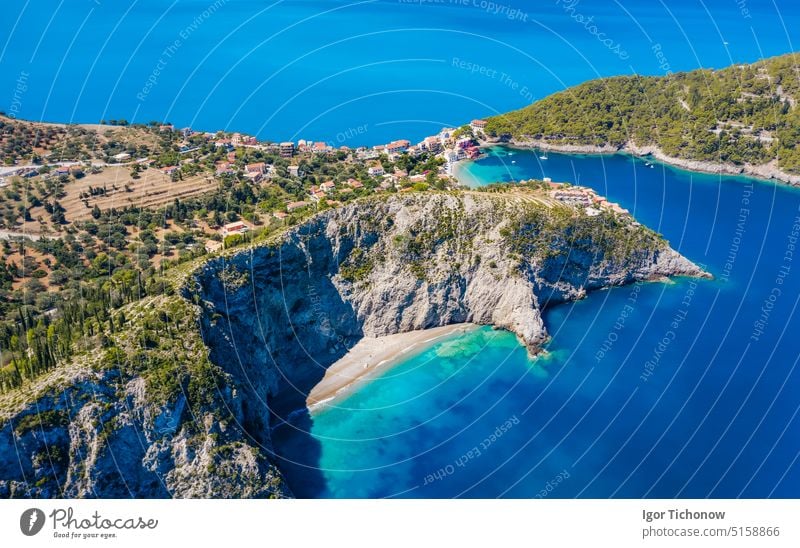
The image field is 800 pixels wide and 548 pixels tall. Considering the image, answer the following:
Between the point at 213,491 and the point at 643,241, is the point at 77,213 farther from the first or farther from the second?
the point at 643,241

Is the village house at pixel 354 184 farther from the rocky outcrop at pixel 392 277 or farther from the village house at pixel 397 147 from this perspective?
the village house at pixel 397 147

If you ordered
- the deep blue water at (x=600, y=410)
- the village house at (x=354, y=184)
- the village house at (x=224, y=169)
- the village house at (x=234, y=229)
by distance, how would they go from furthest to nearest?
the village house at (x=224, y=169) < the village house at (x=354, y=184) < the village house at (x=234, y=229) < the deep blue water at (x=600, y=410)

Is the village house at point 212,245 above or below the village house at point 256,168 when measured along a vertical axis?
below

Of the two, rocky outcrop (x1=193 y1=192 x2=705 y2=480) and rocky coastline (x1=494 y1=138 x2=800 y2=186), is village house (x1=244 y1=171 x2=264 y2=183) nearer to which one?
rocky outcrop (x1=193 y1=192 x2=705 y2=480)

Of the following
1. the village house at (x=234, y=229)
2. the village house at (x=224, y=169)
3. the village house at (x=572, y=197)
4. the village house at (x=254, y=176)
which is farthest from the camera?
the village house at (x=572, y=197)

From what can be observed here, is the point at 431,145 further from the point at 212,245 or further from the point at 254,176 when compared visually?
the point at 212,245

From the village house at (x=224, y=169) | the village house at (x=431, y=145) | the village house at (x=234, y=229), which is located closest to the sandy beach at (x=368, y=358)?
the village house at (x=234, y=229)

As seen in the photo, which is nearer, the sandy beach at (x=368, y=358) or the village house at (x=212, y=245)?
the sandy beach at (x=368, y=358)

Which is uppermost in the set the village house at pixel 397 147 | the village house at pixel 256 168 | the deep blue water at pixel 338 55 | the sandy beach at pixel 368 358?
the deep blue water at pixel 338 55
